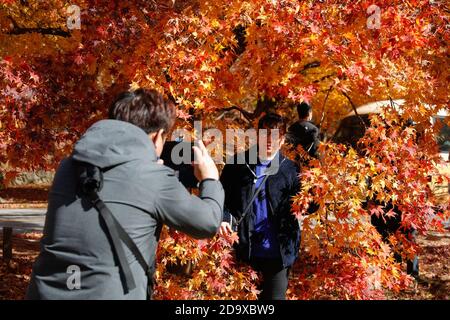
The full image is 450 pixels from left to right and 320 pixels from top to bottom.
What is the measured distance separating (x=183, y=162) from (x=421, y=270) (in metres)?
6.12

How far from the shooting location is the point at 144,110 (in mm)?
2094

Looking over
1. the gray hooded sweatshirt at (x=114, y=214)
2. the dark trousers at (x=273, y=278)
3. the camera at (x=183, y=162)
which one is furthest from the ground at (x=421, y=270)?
the gray hooded sweatshirt at (x=114, y=214)

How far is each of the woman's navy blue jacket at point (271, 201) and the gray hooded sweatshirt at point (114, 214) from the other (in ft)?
5.63

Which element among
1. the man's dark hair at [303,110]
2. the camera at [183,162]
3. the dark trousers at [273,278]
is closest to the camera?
the camera at [183,162]

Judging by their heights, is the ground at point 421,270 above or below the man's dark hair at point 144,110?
below

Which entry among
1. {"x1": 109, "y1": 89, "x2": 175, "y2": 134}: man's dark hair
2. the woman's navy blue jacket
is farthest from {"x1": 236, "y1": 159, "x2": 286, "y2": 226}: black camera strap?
{"x1": 109, "y1": 89, "x2": 175, "y2": 134}: man's dark hair

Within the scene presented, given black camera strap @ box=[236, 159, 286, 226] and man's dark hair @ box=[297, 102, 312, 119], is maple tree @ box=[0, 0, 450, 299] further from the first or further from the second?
man's dark hair @ box=[297, 102, 312, 119]

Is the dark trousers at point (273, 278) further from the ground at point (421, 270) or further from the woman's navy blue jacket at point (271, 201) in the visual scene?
the ground at point (421, 270)

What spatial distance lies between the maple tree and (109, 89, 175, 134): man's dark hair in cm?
178

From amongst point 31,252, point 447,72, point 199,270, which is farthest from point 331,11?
point 31,252

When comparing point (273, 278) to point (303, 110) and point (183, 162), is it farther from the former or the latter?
point (303, 110)

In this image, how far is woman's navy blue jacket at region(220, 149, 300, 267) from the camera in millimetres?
3645

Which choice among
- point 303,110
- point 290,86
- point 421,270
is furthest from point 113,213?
point 421,270

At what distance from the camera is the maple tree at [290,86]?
157 inches
